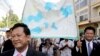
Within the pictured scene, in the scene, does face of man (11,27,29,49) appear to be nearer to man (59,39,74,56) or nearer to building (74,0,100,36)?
man (59,39,74,56)

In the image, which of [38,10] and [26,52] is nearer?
[26,52]

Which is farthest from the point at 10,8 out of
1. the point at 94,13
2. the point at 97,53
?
the point at 94,13

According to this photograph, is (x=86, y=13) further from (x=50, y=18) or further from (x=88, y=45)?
(x=50, y=18)

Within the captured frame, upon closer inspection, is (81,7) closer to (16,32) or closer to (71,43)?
(71,43)

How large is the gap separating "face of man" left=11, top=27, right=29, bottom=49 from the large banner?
5.19ft

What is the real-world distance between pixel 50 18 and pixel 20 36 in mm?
2051

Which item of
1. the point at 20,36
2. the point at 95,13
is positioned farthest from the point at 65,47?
the point at 95,13

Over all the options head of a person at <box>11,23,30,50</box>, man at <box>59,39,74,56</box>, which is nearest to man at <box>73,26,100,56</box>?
head of a person at <box>11,23,30,50</box>

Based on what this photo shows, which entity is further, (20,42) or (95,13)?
(95,13)

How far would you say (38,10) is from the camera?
19.0ft

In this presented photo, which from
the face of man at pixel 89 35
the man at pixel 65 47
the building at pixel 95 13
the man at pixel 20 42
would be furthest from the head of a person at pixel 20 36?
the building at pixel 95 13

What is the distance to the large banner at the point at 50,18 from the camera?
5.71 meters

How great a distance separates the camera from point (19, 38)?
395cm

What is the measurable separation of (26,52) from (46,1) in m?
1.93
